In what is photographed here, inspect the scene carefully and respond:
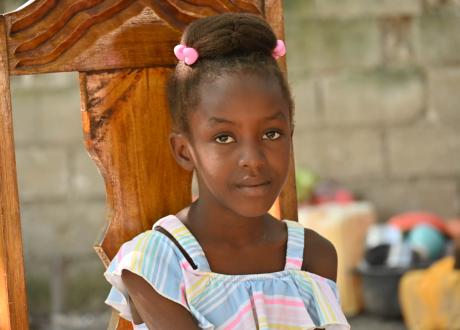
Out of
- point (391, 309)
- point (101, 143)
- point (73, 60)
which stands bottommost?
point (391, 309)

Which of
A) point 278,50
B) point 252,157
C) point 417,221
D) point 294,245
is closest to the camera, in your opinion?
point 252,157

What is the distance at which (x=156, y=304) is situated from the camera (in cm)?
218

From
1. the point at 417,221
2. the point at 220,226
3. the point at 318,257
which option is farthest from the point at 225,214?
the point at 417,221

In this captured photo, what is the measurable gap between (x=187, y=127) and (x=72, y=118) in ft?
10.7

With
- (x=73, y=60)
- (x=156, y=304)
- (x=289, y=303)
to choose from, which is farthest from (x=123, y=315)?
(x=73, y=60)

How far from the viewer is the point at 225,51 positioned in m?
2.19

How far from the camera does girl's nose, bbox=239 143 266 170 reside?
7.09 ft

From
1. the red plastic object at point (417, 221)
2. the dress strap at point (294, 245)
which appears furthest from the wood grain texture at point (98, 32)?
the red plastic object at point (417, 221)

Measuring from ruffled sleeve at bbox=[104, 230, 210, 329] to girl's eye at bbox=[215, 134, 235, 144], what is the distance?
0.79 ft

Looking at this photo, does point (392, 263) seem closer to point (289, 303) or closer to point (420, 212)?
point (420, 212)

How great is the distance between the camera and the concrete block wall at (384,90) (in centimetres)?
543

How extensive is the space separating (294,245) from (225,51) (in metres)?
0.47

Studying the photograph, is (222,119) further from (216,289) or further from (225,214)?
(216,289)

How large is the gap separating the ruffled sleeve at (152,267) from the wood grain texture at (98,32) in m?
0.40
